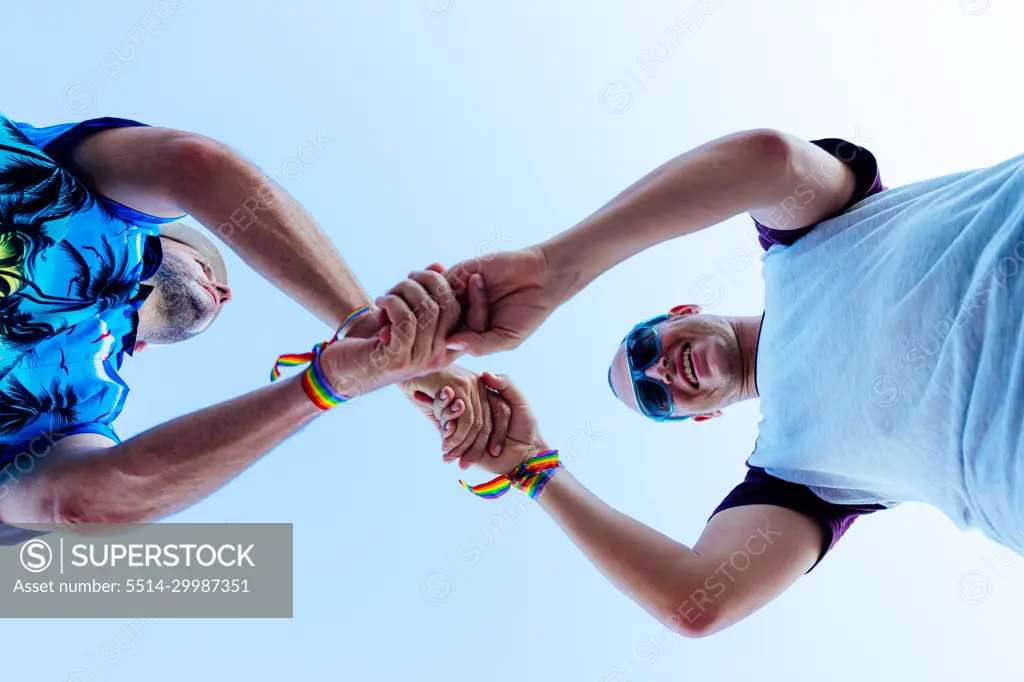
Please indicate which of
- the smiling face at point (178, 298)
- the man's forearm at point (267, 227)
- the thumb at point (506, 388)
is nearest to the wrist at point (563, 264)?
the man's forearm at point (267, 227)

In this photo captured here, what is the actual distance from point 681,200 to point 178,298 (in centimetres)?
139

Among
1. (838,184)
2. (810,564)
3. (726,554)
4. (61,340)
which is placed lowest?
(810,564)

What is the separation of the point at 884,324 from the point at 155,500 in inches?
50.0

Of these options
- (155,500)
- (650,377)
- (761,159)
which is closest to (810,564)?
(650,377)

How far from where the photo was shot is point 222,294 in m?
2.05

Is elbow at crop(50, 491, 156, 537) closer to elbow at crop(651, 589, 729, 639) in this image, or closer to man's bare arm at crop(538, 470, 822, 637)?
man's bare arm at crop(538, 470, 822, 637)

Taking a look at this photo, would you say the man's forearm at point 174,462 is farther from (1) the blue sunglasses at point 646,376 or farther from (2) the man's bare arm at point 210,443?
(1) the blue sunglasses at point 646,376

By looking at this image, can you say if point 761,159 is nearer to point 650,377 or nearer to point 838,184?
point 838,184

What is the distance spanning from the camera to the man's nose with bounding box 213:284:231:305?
79.9 inches

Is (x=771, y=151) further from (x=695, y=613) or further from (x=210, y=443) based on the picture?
(x=210, y=443)

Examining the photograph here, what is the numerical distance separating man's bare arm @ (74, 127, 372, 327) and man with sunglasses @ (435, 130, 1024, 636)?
0.31m

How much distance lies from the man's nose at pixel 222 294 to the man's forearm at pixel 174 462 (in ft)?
2.58

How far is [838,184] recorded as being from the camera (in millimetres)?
1189

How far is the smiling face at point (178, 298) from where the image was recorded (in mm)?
1843
